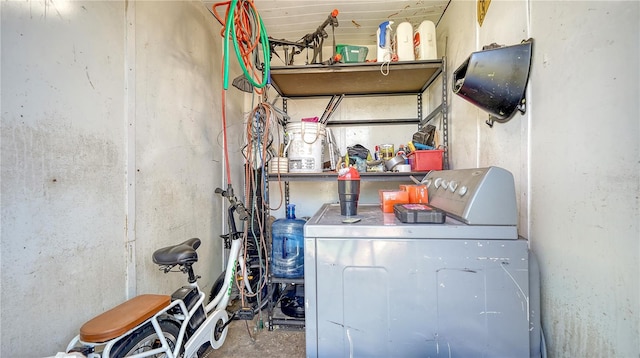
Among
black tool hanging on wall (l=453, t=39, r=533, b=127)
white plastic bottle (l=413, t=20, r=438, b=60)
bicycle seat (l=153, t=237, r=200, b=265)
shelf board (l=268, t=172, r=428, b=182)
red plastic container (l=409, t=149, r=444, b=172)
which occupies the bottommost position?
bicycle seat (l=153, t=237, r=200, b=265)

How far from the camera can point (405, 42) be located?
65.2 inches

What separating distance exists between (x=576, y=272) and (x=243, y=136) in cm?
246

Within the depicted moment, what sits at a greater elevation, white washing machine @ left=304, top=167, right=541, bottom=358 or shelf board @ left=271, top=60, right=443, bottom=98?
shelf board @ left=271, top=60, right=443, bottom=98

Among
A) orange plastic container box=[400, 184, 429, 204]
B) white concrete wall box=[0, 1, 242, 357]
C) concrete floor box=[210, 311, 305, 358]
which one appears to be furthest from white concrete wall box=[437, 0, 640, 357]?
white concrete wall box=[0, 1, 242, 357]

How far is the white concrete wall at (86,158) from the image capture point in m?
0.74

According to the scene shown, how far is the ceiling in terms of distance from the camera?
5.60 feet

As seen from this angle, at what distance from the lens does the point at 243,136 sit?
7.91 ft

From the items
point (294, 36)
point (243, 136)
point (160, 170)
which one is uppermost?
point (294, 36)

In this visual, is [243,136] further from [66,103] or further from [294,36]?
[66,103]

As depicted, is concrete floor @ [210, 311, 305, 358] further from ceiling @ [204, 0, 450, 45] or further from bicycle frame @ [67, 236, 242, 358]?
ceiling @ [204, 0, 450, 45]

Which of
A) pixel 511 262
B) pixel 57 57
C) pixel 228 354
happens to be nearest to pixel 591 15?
pixel 511 262

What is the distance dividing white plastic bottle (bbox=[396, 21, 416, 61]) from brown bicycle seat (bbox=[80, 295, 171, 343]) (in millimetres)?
2050

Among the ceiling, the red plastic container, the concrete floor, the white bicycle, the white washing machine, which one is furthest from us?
the ceiling

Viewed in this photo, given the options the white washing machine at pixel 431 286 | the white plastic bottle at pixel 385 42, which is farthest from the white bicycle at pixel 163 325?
the white plastic bottle at pixel 385 42
